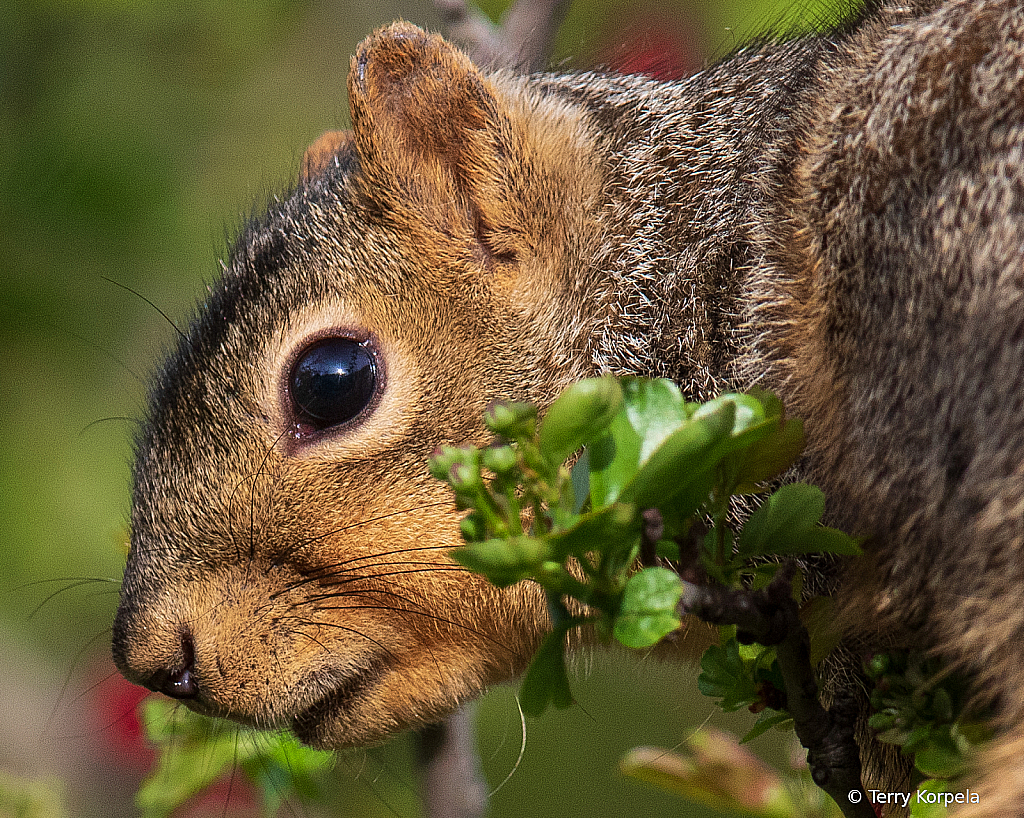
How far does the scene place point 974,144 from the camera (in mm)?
1232

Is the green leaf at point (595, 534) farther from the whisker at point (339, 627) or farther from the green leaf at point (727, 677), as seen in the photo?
the whisker at point (339, 627)

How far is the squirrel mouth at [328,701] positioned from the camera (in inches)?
67.5

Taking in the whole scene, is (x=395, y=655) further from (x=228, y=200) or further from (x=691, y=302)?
(x=228, y=200)

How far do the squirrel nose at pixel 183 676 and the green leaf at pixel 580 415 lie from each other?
3.03 feet

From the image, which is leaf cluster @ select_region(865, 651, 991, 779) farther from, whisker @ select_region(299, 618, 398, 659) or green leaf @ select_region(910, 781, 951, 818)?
whisker @ select_region(299, 618, 398, 659)

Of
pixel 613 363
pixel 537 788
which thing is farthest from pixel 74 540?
pixel 613 363

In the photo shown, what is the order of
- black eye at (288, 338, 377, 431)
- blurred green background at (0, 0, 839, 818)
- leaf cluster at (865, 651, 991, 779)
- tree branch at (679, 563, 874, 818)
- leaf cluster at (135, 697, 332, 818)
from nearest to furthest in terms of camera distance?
tree branch at (679, 563, 874, 818) < leaf cluster at (865, 651, 991, 779) < black eye at (288, 338, 377, 431) < leaf cluster at (135, 697, 332, 818) < blurred green background at (0, 0, 839, 818)

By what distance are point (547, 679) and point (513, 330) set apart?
812mm

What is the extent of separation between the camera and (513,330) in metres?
1.77

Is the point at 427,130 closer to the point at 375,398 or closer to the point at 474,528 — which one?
the point at 375,398

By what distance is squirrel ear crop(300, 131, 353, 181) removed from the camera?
Result: 2.41 meters

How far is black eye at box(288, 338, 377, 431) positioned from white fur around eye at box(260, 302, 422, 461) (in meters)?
0.01

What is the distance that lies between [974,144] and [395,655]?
1.00 m

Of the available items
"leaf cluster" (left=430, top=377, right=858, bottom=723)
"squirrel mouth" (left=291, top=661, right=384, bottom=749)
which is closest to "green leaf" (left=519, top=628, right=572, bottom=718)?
"leaf cluster" (left=430, top=377, right=858, bottom=723)
